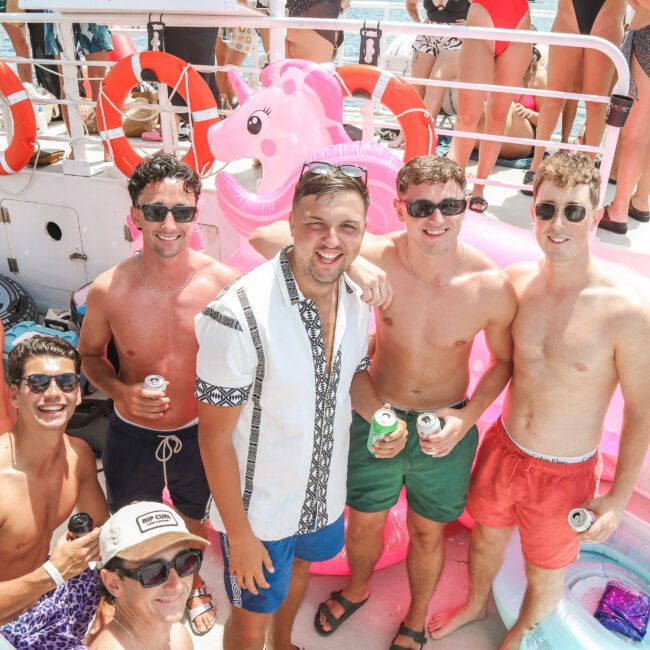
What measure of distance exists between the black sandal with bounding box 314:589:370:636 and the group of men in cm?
1

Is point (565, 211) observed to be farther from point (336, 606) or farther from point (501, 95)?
point (501, 95)

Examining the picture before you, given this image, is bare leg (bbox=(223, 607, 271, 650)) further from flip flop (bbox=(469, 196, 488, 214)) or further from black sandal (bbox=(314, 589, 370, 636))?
flip flop (bbox=(469, 196, 488, 214))

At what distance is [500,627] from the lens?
2.94 metres

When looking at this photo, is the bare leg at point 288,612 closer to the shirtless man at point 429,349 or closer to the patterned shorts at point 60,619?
the shirtless man at point 429,349

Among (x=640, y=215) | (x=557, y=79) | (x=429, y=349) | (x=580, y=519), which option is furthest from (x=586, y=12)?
(x=580, y=519)

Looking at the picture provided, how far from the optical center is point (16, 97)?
4988 mm

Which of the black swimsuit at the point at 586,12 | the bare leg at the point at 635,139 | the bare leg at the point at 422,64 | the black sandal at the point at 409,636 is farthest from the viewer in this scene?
the bare leg at the point at 422,64

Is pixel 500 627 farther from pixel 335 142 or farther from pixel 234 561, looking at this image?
pixel 335 142

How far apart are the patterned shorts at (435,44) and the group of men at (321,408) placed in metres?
4.11

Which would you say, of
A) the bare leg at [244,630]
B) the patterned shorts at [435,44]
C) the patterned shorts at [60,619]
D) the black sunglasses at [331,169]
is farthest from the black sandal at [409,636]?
the patterned shorts at [435,44]

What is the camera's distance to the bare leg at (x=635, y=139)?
391 cm

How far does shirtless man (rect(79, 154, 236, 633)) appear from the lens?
2422 millimetres

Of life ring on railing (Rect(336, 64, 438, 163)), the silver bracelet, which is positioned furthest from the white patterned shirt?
life ring on railing (Rect(336, 64, 438, 163))

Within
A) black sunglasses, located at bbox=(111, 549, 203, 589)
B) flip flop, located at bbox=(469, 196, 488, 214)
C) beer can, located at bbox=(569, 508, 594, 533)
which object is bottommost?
beer can, located at bbox=(569, 508, 594, 533)
